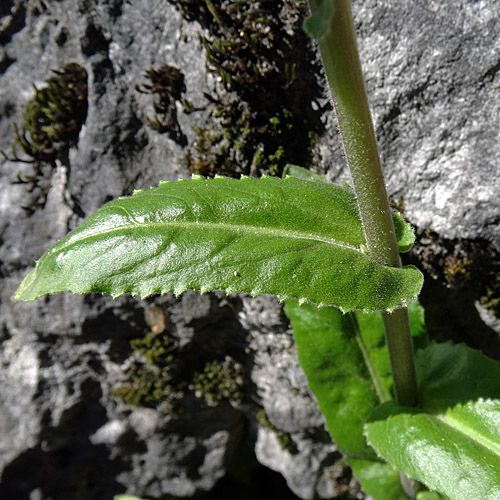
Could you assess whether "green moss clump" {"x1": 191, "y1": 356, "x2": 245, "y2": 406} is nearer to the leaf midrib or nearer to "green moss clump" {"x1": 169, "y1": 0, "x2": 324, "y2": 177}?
"green moss clump" {"x1": 169, "y1": 0, "x2": 324, "y2": 177}

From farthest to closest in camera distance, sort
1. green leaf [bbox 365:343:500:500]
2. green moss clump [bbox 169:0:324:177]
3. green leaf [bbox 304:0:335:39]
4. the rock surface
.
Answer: green moss clump [bbox 169:0:324:177], the rock surface, green leaf [bbox 365:343:500:500], green leaf [bbox 304:0:335:39]

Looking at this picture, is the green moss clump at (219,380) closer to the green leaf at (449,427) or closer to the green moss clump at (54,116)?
the green leaf at (449,427)

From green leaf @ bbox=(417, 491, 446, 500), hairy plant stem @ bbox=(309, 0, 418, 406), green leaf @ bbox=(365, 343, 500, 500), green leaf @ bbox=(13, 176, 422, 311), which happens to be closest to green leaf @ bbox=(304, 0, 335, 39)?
hairy plant stem @ bbox=(309, 0, 418, 406)

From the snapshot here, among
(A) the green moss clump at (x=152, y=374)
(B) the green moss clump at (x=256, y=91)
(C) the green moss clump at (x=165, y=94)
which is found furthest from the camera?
(A) the green moss clump at (x=152, y=374)

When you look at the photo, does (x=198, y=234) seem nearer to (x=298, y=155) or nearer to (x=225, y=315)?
(x=298, y=155)

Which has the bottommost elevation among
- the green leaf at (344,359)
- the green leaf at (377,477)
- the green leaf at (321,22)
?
the green leaf at (377,477)

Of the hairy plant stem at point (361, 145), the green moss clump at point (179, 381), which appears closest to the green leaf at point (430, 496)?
the hairy plant stem at point (361, 145)

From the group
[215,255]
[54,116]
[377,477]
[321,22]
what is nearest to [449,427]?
[377,477]
